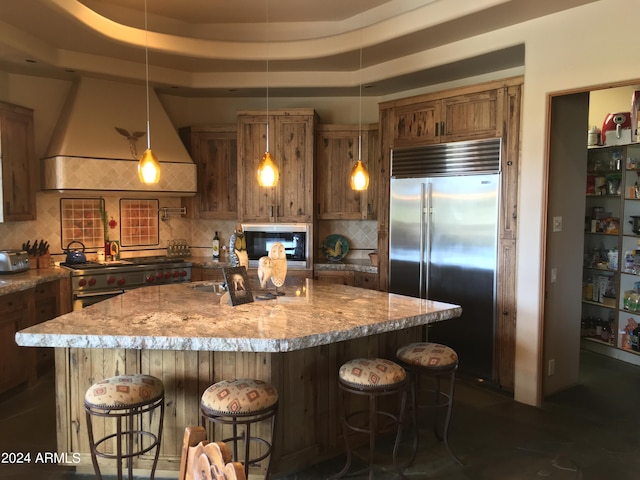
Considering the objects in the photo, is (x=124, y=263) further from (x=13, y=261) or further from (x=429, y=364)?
(x=429, y=364)

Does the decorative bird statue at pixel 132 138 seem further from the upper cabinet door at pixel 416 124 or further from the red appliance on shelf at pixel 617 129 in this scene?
the red appliance on shelf at pixel 617 129

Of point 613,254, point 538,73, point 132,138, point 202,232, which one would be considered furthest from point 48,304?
point 613,254

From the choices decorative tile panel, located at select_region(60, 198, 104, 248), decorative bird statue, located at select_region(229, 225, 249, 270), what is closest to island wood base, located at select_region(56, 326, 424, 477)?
decorative bird statue, located at select_region(229, 225, 249, 270)

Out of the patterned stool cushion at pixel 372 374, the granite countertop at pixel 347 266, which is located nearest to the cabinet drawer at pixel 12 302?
the granite countertop at pixel 347 266

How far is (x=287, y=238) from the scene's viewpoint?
227 inches

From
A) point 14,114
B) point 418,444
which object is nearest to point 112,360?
point 418,444

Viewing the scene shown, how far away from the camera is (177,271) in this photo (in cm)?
550

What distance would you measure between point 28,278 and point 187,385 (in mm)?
2347

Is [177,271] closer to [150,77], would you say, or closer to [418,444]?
[150,77]

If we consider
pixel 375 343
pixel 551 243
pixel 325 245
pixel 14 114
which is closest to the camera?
pixel 375 343

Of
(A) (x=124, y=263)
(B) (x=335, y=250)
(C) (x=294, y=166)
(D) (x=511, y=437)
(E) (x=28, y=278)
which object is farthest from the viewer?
(B) (x=335, y=250)

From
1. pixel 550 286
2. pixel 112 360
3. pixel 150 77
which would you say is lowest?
pixel 112 360

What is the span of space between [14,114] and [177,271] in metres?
2.14

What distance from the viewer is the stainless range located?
4836mm
